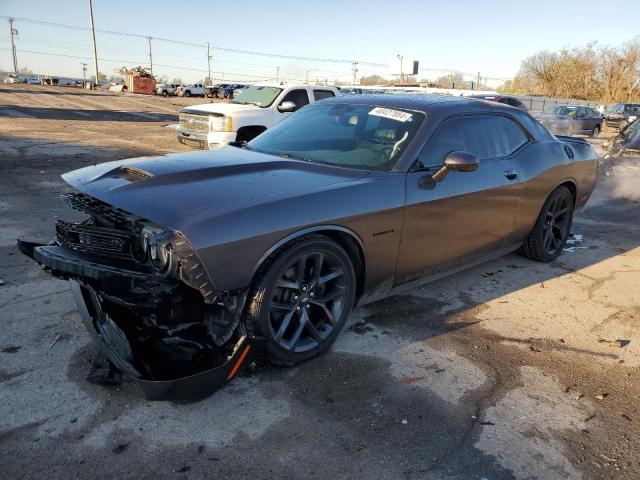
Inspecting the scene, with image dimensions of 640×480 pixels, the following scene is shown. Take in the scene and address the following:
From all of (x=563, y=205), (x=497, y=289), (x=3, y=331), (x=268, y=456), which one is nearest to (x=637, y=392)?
(x=497, y=289)

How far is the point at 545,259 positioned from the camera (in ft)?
17.0

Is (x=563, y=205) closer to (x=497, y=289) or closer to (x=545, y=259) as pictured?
(x=545, y=259)

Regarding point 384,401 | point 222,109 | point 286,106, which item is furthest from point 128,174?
point 222,109

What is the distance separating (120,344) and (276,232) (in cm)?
99

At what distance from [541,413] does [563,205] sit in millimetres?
3156

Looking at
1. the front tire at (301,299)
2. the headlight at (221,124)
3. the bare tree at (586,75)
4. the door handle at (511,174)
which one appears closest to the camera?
the front tire at (301,299)

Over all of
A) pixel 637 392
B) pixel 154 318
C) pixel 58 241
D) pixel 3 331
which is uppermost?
pixel 58 241

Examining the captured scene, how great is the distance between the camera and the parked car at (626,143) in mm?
11195

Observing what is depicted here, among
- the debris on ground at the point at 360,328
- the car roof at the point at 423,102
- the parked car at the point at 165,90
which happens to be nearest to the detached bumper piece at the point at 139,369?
the debris on ground at the point at 360,328

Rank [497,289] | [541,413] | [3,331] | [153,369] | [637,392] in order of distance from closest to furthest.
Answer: [153,369]
[541,413]
[637,392]
[3,331]
[497,289]

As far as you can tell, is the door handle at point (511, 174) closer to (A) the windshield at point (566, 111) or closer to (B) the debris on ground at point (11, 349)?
(B) the debris on ground at point (11, 349)

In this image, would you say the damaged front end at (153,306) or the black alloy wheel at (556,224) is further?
the black alloy wheel at (556,224)

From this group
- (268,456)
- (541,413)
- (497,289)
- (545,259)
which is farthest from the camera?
(545,259)

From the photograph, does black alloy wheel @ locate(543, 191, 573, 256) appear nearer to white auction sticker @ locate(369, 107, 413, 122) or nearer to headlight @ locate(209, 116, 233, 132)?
white auction sticker @ locate(369, 107, 413, 122)
